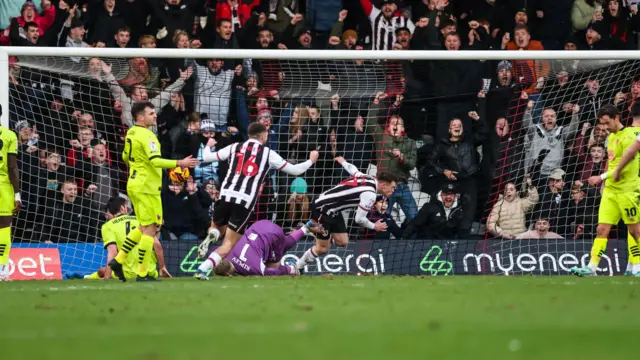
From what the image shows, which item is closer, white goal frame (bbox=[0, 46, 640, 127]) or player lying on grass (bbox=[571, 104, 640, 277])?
player lying on grass (bbox=[571, 104, 640, 277])

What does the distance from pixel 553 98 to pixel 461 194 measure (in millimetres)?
1978

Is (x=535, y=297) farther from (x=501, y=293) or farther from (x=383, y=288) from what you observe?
(x=383, y=288)

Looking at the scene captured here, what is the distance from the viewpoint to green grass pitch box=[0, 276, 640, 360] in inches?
189

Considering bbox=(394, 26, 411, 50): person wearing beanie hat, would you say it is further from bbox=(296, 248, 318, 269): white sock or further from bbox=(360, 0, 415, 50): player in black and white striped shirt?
bbox=(296, 248, 318, 269): white sock

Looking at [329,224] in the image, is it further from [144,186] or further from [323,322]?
[323,322]

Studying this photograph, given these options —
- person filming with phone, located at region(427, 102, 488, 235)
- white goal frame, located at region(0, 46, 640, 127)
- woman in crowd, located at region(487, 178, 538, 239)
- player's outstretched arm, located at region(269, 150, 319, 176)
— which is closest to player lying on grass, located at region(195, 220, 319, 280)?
player's outstretched arm, located at region(269, 150, 319, 176)

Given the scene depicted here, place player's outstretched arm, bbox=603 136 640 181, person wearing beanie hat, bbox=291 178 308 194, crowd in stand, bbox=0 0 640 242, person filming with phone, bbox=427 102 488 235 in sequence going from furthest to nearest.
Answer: person wearing beanie hat, bbox=291 178 308 194 < person filming with phone, bbox=427 102 488 235 < crowd in stand, bbox=0 0 640 242 < player's outstretched arm, bbox=603 136 640 181

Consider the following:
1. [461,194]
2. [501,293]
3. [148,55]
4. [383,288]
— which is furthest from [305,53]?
[501,293]

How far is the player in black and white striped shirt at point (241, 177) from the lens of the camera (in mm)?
12594

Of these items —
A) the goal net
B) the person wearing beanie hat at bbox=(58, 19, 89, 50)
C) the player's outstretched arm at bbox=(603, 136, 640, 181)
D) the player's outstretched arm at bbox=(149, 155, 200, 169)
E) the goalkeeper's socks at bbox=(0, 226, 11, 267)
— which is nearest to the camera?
the player's outstretched arm at bbox=(149, 155, 200, 169)

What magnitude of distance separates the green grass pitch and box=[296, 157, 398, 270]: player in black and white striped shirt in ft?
14.5

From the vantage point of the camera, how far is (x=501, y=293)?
343 inches

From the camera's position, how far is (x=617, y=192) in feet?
41.1

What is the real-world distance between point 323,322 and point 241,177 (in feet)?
22.1
